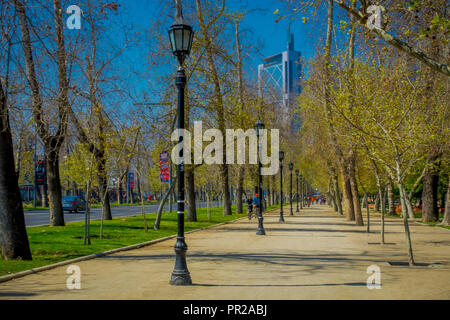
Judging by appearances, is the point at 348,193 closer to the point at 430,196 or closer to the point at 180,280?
the point at 430,196

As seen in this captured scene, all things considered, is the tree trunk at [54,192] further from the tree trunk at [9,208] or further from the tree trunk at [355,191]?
the tree trunk at [355,191]

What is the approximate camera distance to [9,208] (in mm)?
11516

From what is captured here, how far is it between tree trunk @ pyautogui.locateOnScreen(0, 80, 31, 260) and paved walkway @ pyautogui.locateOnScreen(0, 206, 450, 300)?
5.38 feet

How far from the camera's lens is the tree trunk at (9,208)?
37.5 ft

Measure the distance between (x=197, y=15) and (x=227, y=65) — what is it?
2.95 metres

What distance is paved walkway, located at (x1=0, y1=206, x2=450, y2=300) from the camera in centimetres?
804

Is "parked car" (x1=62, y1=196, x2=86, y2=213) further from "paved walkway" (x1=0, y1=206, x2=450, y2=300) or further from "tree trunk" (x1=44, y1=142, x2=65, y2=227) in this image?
"paved walkway" (x1=0, y1=206, x2=450, y2=300)

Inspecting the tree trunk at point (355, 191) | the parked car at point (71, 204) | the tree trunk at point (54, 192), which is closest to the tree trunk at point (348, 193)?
the tree trunk at point (355, 191)

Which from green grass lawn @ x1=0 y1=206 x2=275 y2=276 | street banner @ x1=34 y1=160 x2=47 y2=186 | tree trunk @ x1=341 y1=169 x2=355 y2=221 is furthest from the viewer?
A: street banner @ x1=34 y1=160 x2=47 y2=186

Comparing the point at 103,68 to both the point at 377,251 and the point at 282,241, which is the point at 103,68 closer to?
the point at 282,241

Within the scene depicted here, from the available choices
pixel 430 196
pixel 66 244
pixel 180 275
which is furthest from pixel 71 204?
pixel 180 275

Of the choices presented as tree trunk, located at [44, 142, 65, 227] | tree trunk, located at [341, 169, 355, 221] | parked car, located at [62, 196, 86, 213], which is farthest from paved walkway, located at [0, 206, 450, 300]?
parked car, located at [62, 196, 86, 213]

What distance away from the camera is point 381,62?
645 inches
